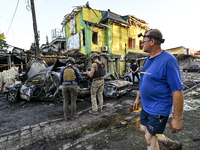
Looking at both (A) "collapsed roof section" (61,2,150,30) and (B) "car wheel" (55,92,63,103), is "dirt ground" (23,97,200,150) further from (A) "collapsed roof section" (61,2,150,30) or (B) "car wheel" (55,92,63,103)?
(A) "collapsed roof section" (61,2,150,30)

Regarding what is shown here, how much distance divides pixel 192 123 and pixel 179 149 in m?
1.51

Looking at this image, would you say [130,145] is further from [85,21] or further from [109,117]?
[85,21]

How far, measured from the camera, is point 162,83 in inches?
53.9

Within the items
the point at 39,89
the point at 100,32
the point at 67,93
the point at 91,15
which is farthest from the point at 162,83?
the point at 91,15

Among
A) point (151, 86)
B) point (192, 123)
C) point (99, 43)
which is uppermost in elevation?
point (99, 43)

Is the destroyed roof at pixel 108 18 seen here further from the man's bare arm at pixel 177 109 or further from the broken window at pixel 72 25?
the man's bare arm at pixel 177 109

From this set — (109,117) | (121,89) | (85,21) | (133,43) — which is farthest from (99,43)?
(109,117)

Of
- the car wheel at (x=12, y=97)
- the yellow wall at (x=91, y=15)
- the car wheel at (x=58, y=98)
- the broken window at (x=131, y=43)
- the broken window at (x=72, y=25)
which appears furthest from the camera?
the broken window at (x=131, y=43)

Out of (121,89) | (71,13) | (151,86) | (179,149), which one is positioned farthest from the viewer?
(71,13)

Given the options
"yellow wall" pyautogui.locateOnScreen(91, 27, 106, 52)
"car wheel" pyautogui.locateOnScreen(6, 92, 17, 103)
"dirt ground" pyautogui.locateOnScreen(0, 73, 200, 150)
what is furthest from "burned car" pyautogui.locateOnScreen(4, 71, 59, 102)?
"yellow wall" pyautogui.locateOnScreen(91, 27, 106, 52)

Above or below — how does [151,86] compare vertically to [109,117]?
above

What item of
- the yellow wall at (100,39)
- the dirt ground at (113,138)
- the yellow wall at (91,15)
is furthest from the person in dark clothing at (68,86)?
the yellow wall at (91,15)

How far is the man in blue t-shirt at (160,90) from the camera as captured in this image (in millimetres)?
1276

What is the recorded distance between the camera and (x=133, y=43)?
17375 millimetres
